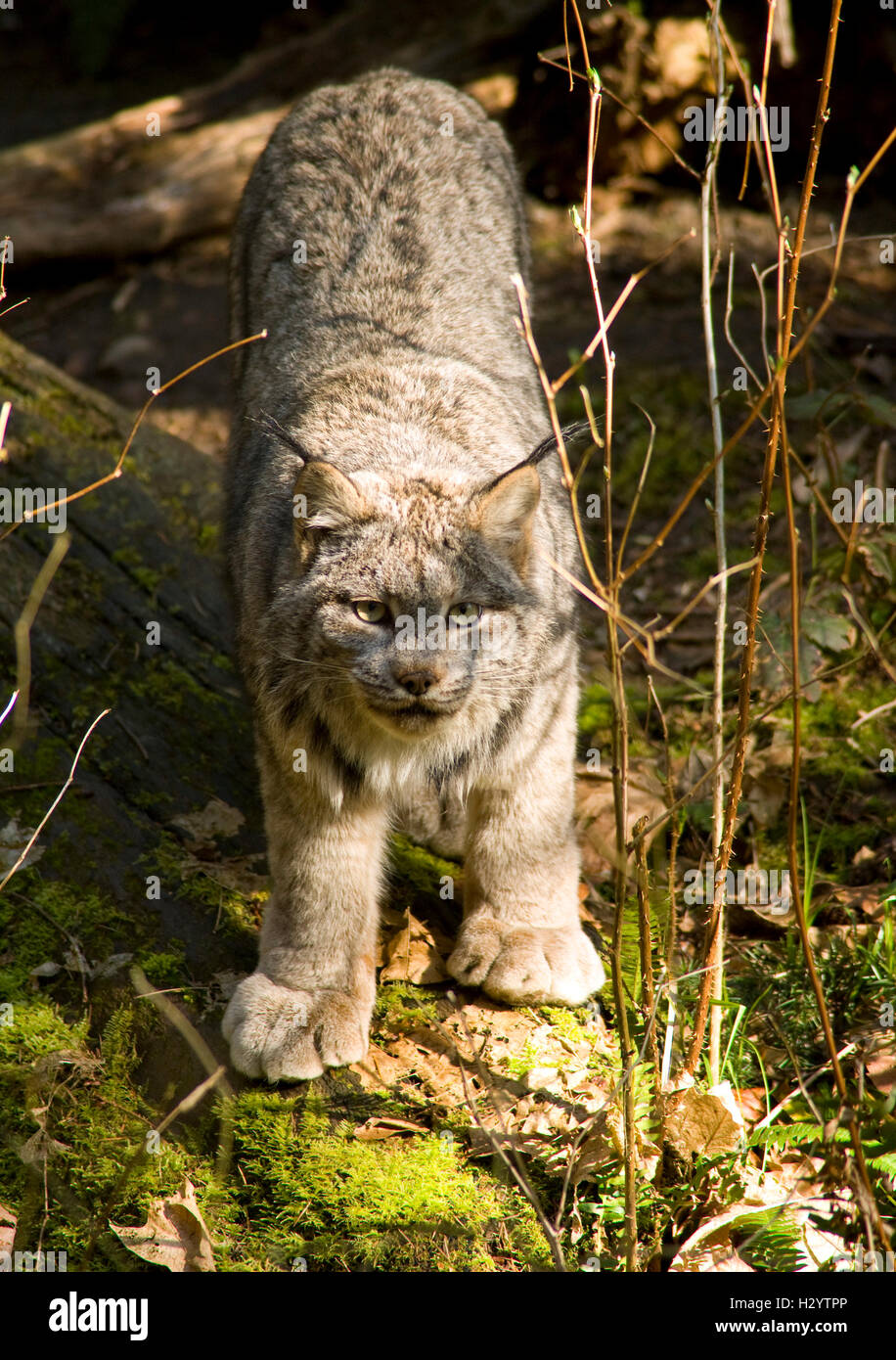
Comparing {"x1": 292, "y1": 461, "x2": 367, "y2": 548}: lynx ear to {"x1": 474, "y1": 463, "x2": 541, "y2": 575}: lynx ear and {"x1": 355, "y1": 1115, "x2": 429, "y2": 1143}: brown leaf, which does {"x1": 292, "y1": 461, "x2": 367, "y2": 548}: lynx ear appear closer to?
{"x1": 474, "y1": 463, "x2": 541, "y2": 575}: lynx ear

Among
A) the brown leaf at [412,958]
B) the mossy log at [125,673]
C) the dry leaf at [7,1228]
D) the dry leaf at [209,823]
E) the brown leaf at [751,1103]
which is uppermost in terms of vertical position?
the mossy log at [125,673]

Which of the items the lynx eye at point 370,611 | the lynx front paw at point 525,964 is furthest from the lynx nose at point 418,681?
the lynx front paw at point 525,964

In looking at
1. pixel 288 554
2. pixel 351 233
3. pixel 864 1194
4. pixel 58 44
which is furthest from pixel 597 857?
pixel 58 44

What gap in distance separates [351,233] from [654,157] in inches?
213

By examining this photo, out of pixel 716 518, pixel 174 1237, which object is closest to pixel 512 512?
pixel 716 518

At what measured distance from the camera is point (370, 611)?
Answer: 361 centimetres

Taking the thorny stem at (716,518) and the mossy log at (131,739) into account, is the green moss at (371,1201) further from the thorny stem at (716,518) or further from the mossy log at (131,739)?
the thorny stem at (716,518)

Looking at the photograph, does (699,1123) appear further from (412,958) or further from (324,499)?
(324,499)

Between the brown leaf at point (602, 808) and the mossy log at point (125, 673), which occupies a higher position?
the mossy log at point (125, 673)

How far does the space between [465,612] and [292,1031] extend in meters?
1.40

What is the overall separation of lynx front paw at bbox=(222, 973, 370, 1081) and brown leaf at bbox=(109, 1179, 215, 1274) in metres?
0.44

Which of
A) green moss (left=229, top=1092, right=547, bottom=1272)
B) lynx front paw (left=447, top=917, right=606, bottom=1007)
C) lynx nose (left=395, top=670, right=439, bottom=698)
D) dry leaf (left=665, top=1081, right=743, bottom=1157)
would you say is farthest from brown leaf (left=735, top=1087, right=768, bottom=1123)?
lynx nose (left=395, top=670, right=439, bottom=698)

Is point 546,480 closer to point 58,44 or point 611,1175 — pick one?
point 611,1175

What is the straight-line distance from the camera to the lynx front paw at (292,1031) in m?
3.68
